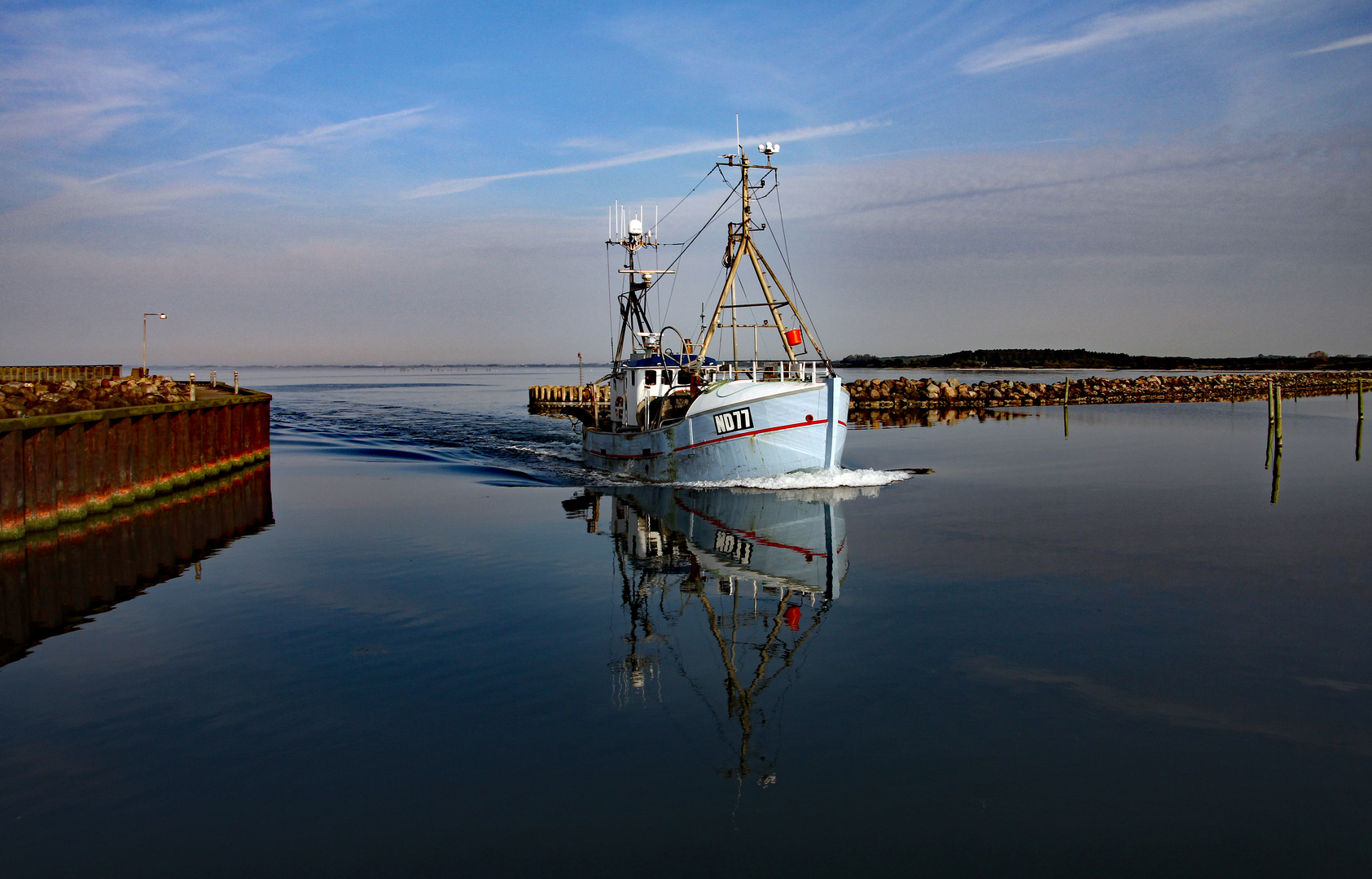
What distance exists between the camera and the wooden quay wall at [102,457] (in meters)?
15.7

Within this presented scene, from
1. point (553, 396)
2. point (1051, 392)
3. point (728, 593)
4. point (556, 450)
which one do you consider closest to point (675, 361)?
point (556, 450)

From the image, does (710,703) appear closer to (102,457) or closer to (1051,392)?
(102,457)

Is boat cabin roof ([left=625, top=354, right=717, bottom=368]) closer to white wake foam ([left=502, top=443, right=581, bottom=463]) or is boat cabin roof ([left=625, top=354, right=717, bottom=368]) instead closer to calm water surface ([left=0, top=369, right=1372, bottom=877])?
white wake foam ([left=502, top=443, right=581, bottom=463])

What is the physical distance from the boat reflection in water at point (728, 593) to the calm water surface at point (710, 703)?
0.08m

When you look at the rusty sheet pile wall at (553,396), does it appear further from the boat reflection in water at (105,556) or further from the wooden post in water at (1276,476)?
the wooden post in water at (1276,476)

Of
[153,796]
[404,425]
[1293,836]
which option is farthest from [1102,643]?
[404,425]

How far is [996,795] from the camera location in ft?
21.7

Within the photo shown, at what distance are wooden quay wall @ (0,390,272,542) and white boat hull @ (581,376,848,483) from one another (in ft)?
43.0

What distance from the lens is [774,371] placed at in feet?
82.0

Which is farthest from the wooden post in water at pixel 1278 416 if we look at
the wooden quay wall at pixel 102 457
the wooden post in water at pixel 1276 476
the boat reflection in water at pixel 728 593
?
the wooden quay wall at pixel 102 457

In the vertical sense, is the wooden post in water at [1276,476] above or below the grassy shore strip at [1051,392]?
below

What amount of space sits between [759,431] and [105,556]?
47.3 ft

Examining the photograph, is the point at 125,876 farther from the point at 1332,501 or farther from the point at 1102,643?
the point at 1332,501

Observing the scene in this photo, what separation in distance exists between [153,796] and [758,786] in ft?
15.1
